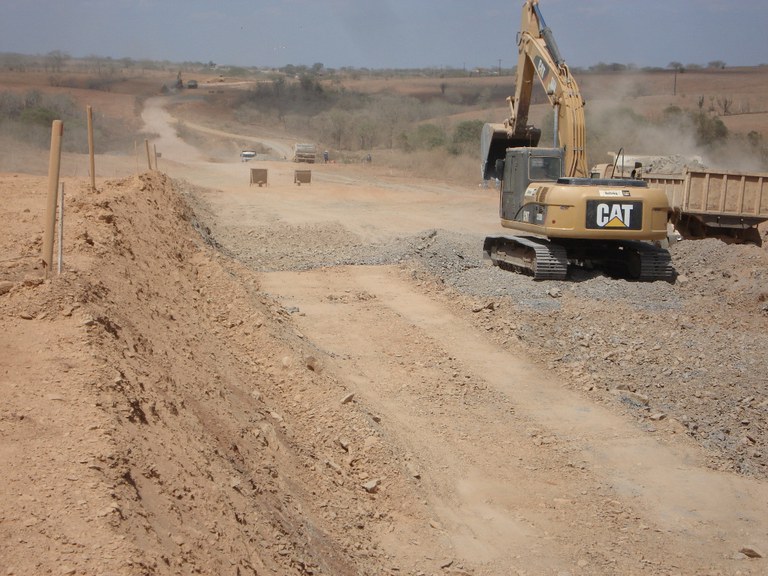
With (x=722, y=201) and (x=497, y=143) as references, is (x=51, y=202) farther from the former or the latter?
(x=722, y=201)

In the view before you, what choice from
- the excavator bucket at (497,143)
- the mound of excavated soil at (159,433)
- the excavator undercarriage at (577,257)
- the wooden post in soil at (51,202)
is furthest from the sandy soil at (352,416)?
the excavator bucket at (497,143)

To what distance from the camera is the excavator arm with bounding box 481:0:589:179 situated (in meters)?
16.4

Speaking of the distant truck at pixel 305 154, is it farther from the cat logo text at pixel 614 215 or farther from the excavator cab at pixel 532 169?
the cat logo text at pixel 614 215

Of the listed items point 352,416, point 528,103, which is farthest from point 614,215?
point 352,416

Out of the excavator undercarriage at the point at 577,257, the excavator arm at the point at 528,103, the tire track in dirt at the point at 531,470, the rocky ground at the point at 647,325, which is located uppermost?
the excavator arm at the point at 528,103

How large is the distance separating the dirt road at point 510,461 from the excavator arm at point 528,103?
3990 millimetres

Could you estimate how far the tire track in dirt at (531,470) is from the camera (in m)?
7.14

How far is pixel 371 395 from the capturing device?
10203 mm

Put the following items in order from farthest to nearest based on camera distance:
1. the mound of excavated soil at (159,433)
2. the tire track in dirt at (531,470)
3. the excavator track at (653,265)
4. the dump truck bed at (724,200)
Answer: the dump truck bed at (724,200) < the excavator track at (653,265) < the tire track in dirt at (531,470) < the mound of excavated soil at (159,433)

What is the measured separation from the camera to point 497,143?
61.0 feet

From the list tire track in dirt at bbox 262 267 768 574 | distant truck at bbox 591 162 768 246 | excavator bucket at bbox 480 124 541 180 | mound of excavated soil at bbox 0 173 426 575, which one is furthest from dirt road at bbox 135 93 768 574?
distant truck at bbox 591 162 768 246

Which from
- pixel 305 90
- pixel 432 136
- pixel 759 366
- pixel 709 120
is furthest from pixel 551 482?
pixel 305 90

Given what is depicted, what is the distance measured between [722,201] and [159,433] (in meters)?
15.9

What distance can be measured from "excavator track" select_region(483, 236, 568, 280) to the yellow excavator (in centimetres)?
2
